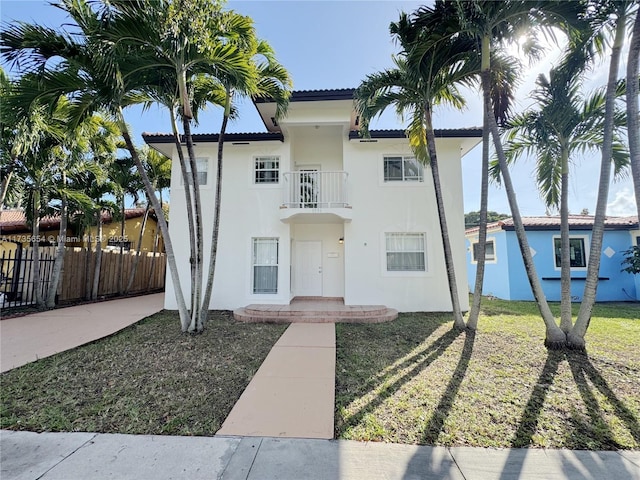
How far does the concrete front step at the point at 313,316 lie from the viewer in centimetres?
869

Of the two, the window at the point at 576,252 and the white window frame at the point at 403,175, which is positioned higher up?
the white window frame at the point at 403,175

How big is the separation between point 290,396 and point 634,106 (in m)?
7.53

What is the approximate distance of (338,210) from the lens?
394 inches

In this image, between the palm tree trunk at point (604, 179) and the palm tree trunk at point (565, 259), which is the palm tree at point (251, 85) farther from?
the palm tree trunk at point (565, 259)

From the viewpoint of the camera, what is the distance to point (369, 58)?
26.6 ft

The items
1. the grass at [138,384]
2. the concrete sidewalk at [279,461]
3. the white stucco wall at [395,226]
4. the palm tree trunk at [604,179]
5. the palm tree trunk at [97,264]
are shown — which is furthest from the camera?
the palm tree trunk at [97,264]

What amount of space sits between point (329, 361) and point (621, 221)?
16.4 m

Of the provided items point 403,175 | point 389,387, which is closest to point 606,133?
point 403,175

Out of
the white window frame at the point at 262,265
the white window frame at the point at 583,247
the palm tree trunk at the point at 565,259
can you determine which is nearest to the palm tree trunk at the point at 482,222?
the palm tree trunk at the point at 565,259

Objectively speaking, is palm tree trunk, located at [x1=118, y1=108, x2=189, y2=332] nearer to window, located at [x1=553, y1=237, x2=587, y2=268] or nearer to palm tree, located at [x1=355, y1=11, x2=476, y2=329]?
palm tree, located at [x1=355, y1=11, x2=476, y2=329]

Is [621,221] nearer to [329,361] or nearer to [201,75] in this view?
[329,361]

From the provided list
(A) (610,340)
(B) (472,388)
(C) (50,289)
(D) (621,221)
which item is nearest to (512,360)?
(B) (472,388)

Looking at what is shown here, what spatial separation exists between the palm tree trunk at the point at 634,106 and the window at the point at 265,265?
30.0 ft

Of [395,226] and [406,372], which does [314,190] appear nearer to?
[395,226]
